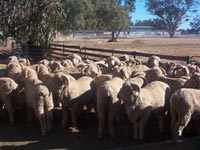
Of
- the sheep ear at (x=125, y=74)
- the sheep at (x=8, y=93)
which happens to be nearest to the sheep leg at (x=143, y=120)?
the sheep ear at (x=125, y=74)

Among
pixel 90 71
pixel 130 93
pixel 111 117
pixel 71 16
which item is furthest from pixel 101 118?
pixel 71 16

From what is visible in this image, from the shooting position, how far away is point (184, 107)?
7516 mm

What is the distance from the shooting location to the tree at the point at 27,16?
47.5 feet

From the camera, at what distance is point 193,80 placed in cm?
897

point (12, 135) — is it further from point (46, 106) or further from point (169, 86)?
point (169, 86)

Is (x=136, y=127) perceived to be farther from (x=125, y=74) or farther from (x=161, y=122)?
(x=125, y=74)

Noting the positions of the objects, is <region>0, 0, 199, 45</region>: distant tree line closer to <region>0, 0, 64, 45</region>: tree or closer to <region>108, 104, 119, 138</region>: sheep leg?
<region>0, 0, 64, 45</region>: tree

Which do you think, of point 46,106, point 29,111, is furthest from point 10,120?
point 46,106

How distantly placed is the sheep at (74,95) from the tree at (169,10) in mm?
76874

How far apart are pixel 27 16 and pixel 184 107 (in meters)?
9.24

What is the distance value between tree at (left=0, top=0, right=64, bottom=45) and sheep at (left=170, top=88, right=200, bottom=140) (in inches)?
338

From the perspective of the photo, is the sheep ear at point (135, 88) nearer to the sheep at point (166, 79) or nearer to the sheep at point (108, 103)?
the sheep at point (108, 103)

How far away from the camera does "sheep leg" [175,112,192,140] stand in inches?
297

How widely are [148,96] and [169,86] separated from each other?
1194 mm
